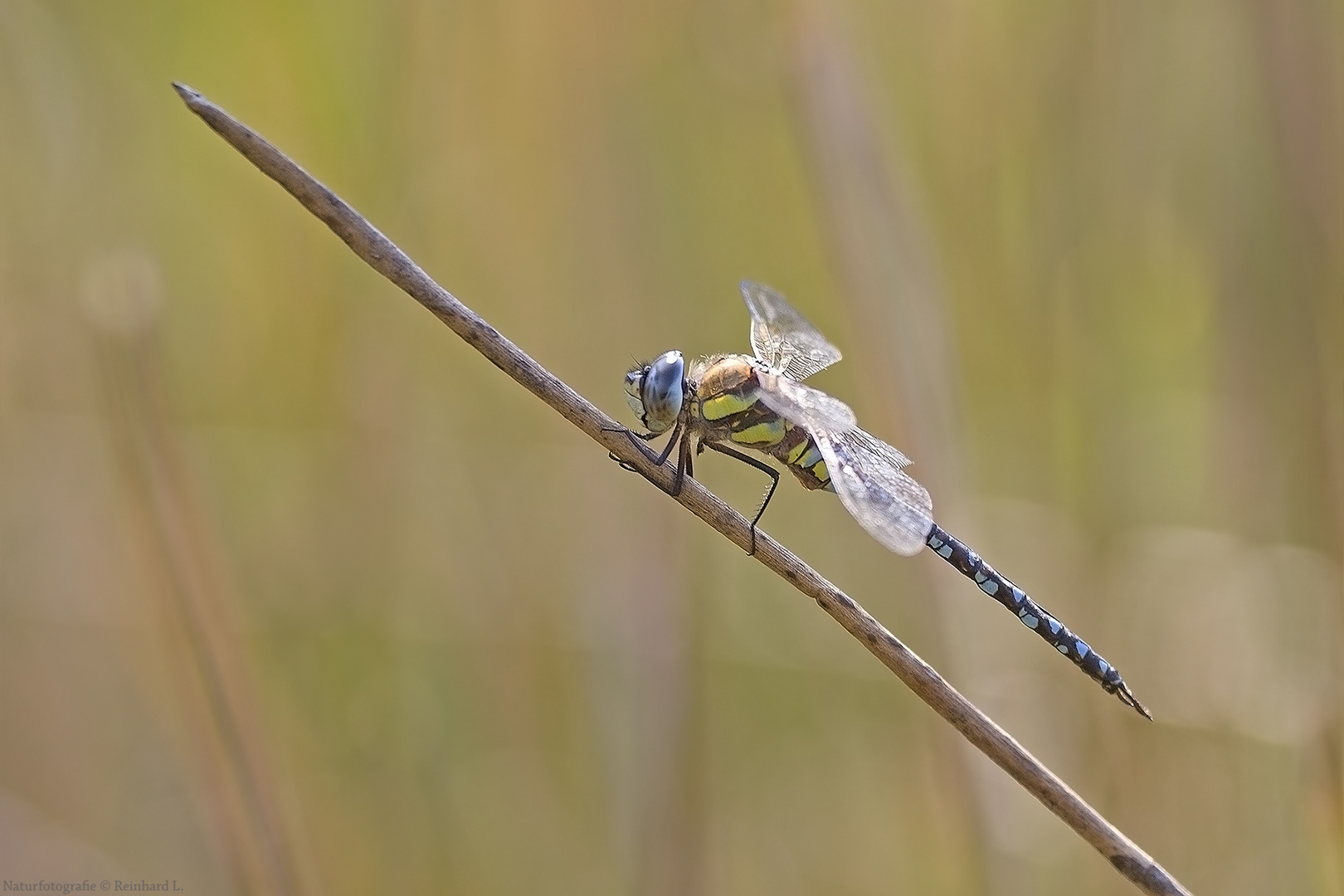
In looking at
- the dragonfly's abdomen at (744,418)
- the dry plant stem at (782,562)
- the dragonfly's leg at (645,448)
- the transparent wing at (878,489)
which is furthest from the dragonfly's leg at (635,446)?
the transparent wing at (878,489)

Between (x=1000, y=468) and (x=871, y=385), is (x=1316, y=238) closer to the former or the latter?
(x=871, y=385)

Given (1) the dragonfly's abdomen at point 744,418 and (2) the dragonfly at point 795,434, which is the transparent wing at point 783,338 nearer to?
(2) the dragonfly at point 795,434

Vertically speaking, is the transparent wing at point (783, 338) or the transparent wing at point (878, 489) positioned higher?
the transparent wing at point (783, 338)

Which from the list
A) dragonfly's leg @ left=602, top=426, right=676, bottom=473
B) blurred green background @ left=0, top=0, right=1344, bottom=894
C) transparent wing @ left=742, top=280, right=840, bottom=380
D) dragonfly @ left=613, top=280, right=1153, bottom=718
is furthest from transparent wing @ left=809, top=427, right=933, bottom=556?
dragonfly's leg @ left=602, top=426, right=676, bottom=473

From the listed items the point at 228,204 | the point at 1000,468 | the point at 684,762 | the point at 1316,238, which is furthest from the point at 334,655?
the point at 1316,238

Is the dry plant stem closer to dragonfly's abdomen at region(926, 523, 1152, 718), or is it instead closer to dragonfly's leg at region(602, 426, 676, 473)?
dragonfly's leg at region(602, 426, 676, 473)

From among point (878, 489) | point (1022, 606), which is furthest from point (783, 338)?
point (1022, 606)
